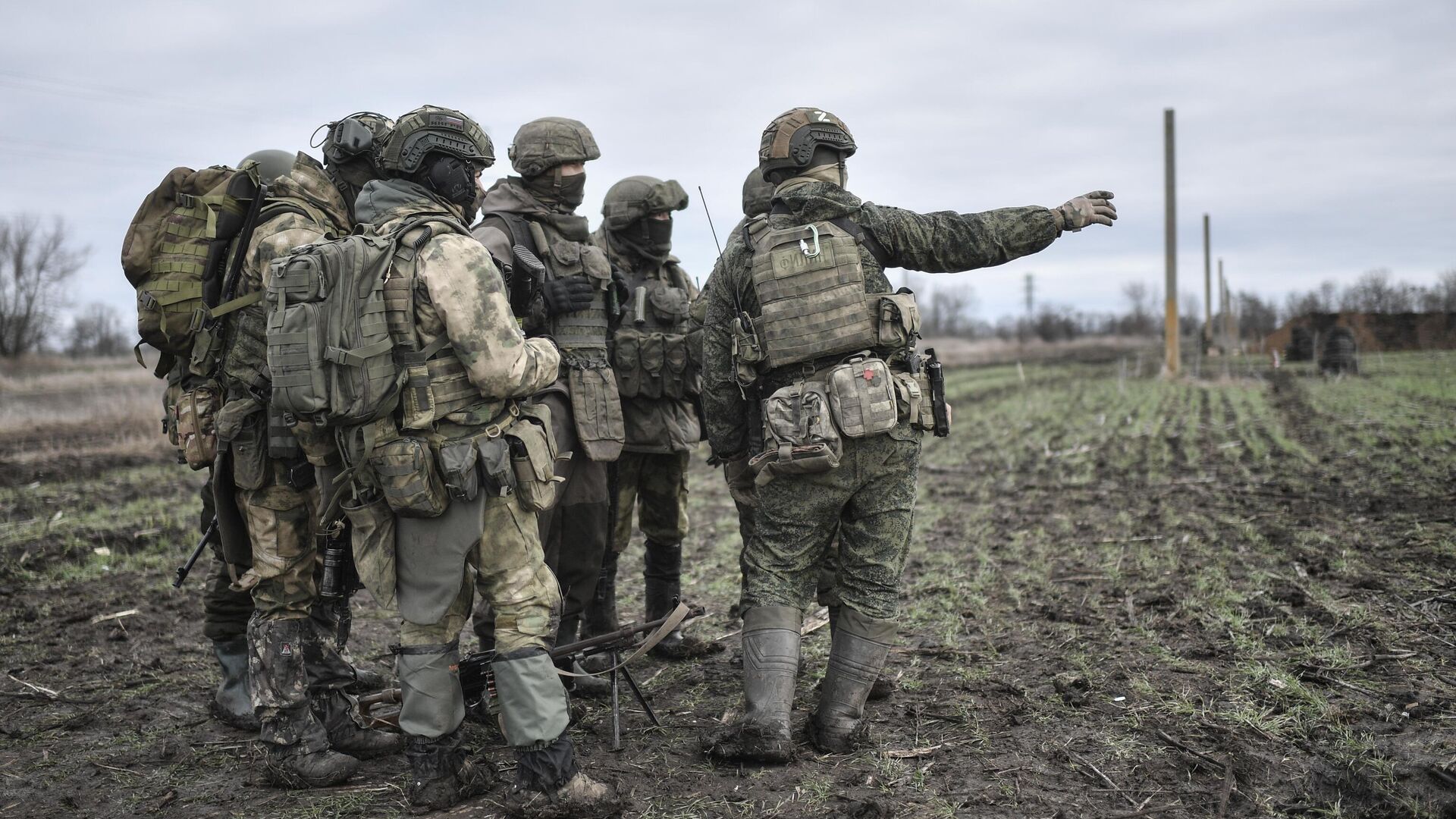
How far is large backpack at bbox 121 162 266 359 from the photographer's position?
464 centimetres

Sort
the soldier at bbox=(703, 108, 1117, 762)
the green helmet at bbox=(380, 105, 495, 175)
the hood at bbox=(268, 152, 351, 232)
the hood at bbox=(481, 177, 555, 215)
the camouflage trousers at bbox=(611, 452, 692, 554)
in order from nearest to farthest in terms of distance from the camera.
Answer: the green helmet at bbox=(380, 105, 495, 175)
the soldier at bbox=(703, 108, 1117, 762)
the hood at bbox=(268, 152, 351, 232)
the hood at bbox=(481, 177, 555, 215)
the camouflage trousers at bbox=(611, 452, 692, 554)

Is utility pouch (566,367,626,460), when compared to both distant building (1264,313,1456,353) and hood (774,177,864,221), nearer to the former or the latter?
hood (774,177,864,221)

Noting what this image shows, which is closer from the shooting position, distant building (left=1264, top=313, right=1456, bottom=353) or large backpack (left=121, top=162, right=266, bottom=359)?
large backpack (left=121, top=162, right=266, bottom=359)

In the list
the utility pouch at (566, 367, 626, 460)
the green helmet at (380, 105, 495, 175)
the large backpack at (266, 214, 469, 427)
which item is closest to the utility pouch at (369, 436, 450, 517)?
the large backpack at (266, 214, 469, 427)

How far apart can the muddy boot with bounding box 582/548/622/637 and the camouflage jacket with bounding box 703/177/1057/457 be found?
1865mm

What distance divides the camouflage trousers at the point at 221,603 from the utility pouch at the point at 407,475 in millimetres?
1781

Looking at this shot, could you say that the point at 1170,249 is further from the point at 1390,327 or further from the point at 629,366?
the point at 629,366

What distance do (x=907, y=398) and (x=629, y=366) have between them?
181cm

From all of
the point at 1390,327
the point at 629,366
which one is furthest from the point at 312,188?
the point at 1390,327

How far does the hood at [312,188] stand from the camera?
15.7 feet

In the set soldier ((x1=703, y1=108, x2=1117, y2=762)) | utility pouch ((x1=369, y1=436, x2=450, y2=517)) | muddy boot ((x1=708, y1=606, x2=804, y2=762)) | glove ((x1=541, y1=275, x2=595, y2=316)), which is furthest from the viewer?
glove ((x1=541, y1=275, x2=595, y2=316))

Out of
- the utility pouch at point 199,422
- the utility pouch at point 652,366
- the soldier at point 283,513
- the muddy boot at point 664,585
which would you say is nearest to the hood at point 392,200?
the soldier at point 283,513

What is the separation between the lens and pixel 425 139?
162 inches

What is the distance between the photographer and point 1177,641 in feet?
18.5
